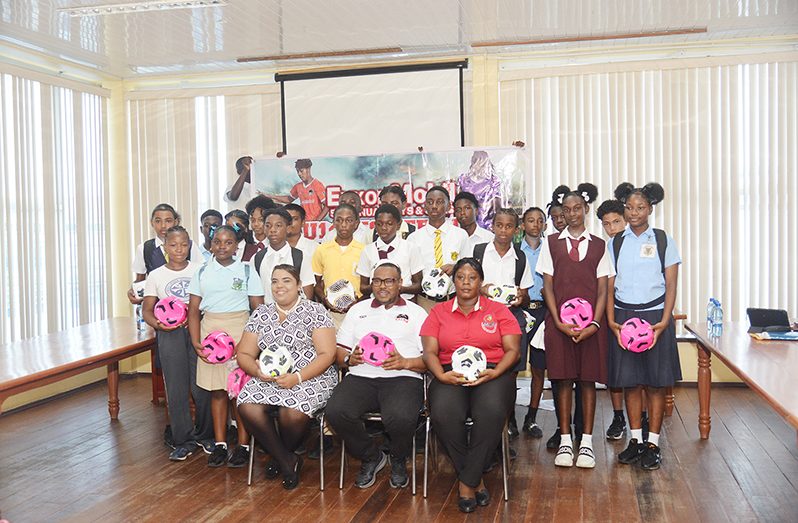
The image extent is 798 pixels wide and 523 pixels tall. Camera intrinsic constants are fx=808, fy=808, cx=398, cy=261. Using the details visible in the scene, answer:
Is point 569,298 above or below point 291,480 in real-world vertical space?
above

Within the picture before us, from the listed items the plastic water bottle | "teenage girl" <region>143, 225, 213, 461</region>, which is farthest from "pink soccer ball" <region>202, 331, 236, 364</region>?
the plastic water bottle

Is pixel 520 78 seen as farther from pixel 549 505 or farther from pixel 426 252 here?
pixel 549 505

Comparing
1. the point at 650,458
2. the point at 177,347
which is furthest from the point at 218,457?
the point at 650,458

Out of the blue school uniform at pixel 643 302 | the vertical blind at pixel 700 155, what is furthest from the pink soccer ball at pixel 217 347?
the vertical blind at pixel 700 155

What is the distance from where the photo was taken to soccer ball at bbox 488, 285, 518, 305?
16.3ft

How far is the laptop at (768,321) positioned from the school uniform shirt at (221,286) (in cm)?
330

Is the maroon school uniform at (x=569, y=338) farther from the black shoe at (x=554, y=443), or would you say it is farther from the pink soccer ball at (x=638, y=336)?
the black shoe at (x=554, y=443)

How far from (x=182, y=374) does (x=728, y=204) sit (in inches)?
200

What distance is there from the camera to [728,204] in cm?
740

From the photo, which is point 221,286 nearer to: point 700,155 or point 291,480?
point 291,480

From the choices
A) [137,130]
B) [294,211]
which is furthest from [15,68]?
[294,211]

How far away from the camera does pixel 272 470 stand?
490cm

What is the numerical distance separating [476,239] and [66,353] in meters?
2.76

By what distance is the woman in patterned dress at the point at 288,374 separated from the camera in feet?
15.2
